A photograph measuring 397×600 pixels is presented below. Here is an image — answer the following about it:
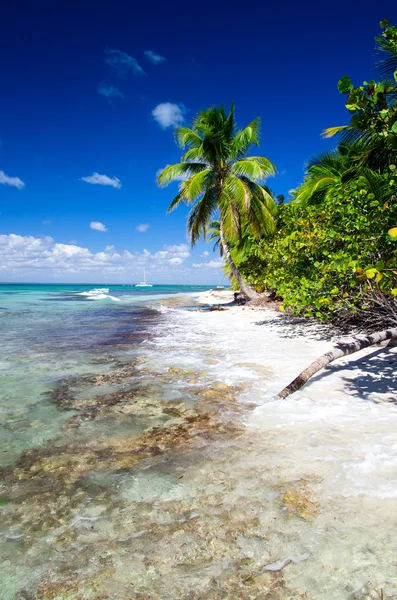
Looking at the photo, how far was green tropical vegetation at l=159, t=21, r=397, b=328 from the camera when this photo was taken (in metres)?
4.38

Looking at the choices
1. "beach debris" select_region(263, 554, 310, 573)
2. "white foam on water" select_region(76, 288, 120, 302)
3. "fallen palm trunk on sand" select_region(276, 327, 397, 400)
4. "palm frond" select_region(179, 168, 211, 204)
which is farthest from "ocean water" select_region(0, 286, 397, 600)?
"white foam on water" select_region(76, 288, 120, 302)

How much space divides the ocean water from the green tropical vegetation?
157cm

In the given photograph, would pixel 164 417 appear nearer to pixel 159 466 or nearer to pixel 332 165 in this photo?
pixel 159 466

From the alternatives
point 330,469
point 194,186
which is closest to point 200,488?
point 330,469

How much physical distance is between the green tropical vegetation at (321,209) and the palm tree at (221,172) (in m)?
0.05

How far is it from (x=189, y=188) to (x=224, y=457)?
14834 millimetres

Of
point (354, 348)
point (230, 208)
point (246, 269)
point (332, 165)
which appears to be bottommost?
point (354, 348)

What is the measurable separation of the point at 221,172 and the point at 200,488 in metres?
17.2

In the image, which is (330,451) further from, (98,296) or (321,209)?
(98,296)

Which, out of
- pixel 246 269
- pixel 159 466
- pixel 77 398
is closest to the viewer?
pixel 159 466

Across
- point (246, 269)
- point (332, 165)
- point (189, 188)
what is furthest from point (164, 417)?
point (246, 269)

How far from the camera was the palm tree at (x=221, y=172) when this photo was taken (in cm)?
1670

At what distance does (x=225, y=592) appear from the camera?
1583mm

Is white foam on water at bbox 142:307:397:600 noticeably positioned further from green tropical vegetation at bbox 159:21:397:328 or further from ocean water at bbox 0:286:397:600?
green tropical vegetation at bbox 159:21:397:328
